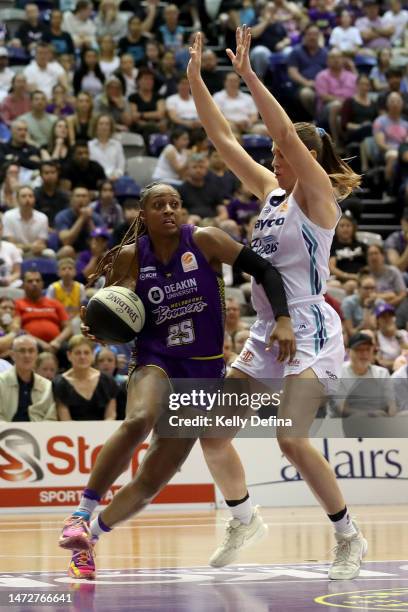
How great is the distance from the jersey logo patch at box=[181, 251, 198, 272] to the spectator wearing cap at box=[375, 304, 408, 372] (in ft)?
24.8

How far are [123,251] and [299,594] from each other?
6.86 ft

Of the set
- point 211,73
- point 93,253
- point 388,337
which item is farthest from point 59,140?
point 388,337

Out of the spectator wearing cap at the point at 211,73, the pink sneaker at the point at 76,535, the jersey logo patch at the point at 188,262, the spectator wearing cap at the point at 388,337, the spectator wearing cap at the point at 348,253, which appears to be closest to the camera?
the pink sneaker at the point at 76,535

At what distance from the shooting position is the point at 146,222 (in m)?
7.30

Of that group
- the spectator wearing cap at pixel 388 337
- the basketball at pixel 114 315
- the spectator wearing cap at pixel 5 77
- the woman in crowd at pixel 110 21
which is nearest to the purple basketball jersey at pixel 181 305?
the basketball at pixel 114 315

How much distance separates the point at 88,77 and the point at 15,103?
1414mm

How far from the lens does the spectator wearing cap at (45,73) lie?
18891 millimetres

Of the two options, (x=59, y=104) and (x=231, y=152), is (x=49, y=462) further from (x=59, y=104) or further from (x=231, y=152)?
Result: (x=59, y=104)

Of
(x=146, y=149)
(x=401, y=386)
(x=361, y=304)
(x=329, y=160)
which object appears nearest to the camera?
(x=329, y=160)

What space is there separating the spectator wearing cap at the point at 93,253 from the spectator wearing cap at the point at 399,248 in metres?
3.83

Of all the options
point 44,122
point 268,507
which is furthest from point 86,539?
point 44,122

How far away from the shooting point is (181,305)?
7.10 meters

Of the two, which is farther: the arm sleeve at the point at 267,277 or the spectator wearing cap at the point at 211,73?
the spectator wearing cap at the point at 211,73

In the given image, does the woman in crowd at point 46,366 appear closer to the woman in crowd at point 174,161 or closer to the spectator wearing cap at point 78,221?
the spectator wearing cap at point 78,221
